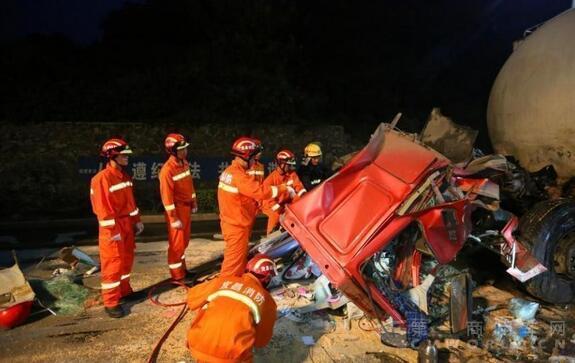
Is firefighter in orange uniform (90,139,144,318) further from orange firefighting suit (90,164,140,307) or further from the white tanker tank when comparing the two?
the white tanker tank

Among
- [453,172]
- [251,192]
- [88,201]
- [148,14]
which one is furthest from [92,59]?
[453,172]

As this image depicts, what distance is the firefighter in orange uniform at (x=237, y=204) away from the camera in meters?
5.07

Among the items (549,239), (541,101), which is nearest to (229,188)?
(549,239)

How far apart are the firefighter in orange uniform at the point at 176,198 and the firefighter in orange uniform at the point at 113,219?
48 centimetres

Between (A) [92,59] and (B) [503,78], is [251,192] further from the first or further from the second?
(A) [92,59]

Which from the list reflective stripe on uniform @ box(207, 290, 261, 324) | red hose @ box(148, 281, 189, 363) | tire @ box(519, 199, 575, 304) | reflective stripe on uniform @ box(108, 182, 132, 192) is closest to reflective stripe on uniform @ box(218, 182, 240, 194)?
reflective stripe on uniform @ box(108, 182, 132, 192)

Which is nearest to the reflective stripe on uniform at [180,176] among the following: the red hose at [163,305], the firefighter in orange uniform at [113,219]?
the firefighter in orange uniform at [113,219]

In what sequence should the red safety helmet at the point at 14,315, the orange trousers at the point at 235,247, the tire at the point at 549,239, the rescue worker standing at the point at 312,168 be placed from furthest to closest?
the rescue worker standing at the point at 312,168 < the orange trousers at the point at 235,247 < the tire at the point at 549,239 < the red safety helmet at the point at 14,315

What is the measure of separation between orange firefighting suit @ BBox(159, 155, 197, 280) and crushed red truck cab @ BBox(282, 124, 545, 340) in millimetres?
1916

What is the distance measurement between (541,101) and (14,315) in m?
6.55

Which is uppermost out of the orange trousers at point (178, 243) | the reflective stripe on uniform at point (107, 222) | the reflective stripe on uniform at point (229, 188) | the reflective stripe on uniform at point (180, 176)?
the reflective stripe on uniform at point (229, 188)

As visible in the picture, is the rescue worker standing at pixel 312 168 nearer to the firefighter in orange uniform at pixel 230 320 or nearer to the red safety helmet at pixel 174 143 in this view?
the red safety helmet at pixel 174 143

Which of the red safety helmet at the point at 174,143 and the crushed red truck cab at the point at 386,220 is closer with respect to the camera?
the crushed red truck cab at the point at 386,220

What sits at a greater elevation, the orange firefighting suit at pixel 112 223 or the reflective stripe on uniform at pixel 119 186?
the reflective stripe on uniform at pixel 119 186
